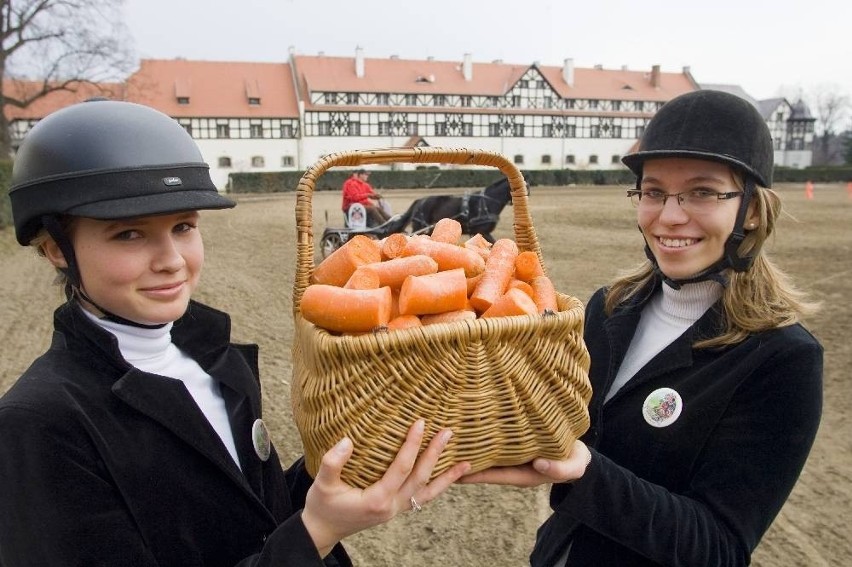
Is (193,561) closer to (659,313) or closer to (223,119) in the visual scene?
(659,313)

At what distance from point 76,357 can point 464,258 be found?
0.91 metres

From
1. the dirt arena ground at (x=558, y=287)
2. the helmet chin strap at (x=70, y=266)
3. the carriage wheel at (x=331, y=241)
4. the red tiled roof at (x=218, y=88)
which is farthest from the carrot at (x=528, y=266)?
the red tiled roof at (x=218, y=88)

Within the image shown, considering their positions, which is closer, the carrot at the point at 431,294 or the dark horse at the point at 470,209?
the carrot at the point at 431,294

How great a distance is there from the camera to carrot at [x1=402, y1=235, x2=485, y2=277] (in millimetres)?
1534

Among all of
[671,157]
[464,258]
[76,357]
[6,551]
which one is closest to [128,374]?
[76,357]

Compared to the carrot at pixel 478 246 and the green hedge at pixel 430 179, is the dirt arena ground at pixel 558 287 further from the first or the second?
the green hedge at pixel 430 179

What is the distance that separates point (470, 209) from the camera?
1215cm

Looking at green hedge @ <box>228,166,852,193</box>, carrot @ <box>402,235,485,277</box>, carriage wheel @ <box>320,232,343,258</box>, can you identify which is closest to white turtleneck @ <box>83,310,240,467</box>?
carrot @ <box>402,235,485,277</box>

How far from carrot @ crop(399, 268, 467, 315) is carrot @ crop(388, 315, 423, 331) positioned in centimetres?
1

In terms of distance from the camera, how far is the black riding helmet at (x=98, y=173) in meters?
1.30

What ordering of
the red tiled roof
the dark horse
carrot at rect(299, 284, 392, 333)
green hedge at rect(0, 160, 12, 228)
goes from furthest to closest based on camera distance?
the red tiled roof
green hedge at rect(0, 160, 12, 228)
the dark horse
carrot at rect(299, 284, 392, 333)

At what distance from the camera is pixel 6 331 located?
6613 millimetres

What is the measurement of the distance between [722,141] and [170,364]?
1.61 metres

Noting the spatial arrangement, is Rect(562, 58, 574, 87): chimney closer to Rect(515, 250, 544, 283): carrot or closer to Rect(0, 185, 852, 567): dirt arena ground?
Rect(0, 185, 852, 567): dirt arena ground
